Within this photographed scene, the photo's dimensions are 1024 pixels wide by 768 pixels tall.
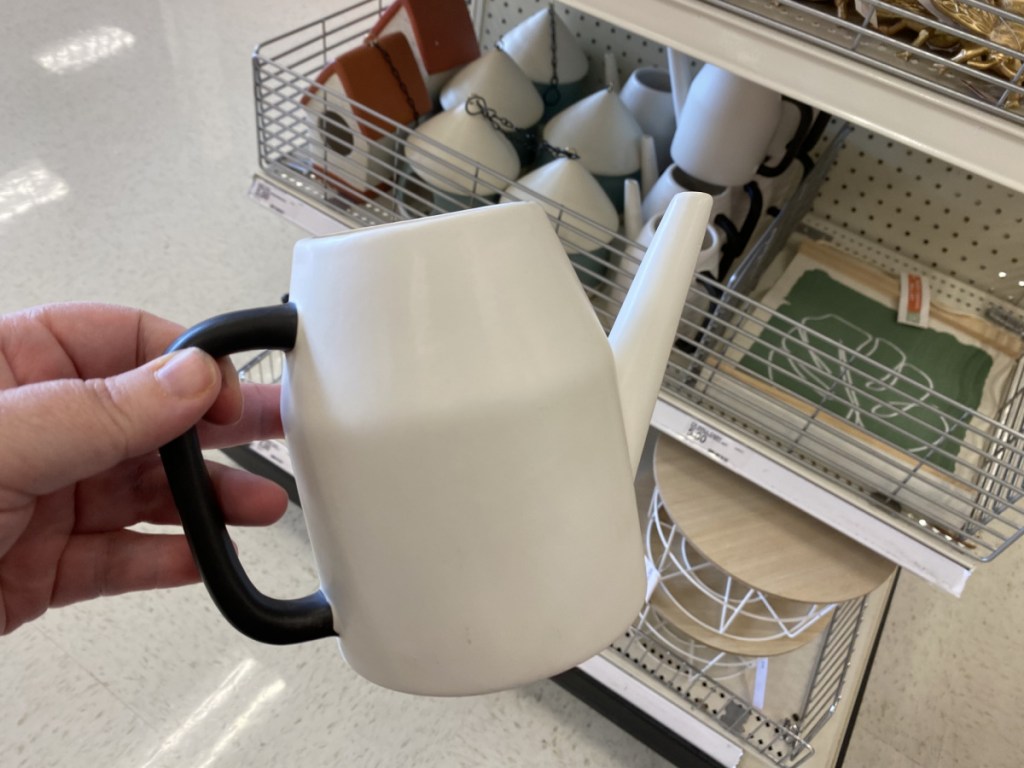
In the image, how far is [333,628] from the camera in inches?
14.8

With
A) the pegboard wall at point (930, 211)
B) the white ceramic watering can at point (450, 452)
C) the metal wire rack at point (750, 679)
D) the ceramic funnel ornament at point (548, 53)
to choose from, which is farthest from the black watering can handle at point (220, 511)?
the pegboard wall at point (930, 211)

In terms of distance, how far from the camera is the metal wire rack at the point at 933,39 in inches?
16.4

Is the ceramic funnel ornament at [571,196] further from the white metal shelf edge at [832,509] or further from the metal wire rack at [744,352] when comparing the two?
the white metal shelf edge at [832,509]

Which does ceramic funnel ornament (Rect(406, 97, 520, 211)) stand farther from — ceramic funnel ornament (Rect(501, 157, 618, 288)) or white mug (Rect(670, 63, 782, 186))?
white mug (Rect(670, 63, 782, 186))

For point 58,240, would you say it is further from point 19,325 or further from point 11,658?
point 19,325

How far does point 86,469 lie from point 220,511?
0.10 metres

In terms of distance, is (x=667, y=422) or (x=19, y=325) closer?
(x=19, y=325)

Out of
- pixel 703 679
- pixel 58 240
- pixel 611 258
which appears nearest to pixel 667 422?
pixel 611 258

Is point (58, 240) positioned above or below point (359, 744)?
above

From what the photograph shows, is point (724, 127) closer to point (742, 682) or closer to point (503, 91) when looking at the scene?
point (503, 91)

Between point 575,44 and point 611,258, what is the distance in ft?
1.09

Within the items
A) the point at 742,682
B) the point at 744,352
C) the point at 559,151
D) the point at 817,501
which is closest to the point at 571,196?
the point at 559,151

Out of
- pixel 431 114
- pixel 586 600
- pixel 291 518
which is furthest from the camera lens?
pixel 291 518

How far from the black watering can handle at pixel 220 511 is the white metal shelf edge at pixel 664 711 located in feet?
1.66
